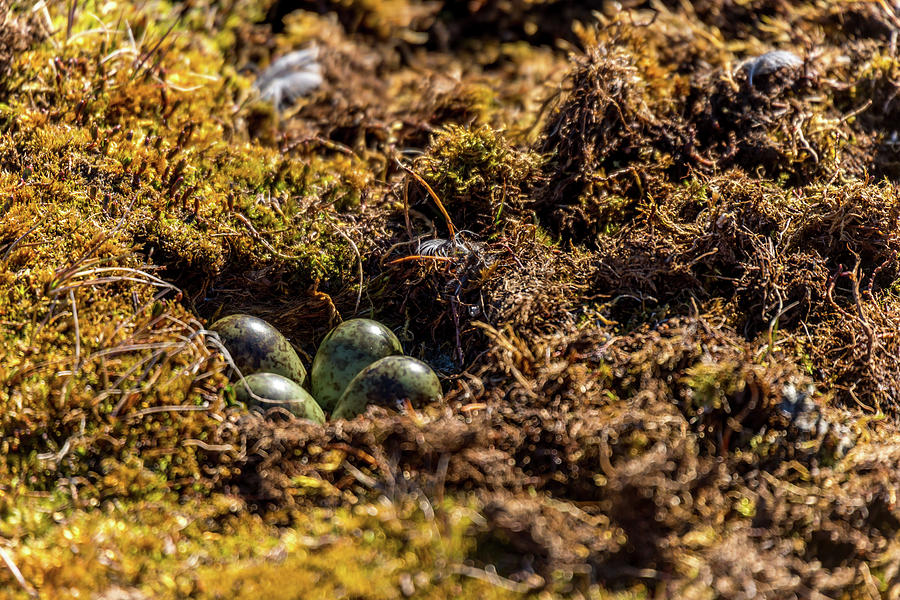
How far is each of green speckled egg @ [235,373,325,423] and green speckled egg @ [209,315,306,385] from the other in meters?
0.10

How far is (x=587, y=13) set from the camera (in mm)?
5223

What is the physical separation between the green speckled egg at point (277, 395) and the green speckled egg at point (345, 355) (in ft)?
0.52

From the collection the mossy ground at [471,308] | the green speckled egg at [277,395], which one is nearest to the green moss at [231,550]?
the mossy ground at [471,308]

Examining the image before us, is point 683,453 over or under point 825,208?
under

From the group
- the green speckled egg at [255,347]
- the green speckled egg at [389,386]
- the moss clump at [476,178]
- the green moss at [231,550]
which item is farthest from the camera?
the moss clump at [476,178]

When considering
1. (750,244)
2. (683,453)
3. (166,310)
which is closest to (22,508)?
(166,310)

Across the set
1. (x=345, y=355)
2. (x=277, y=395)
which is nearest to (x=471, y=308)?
(x=345, y=355)

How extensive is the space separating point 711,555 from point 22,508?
206cm

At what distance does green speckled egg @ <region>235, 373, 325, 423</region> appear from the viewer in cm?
265

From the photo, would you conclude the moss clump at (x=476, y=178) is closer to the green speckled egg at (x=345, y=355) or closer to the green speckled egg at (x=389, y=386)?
the green speckled egg at (x=345, y=355)

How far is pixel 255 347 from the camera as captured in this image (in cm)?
283

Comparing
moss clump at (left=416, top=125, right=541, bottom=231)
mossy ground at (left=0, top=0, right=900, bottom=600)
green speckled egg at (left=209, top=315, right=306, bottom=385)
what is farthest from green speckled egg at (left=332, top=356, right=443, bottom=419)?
moss clump at (left=416, top=125, right=541, bottom=231)

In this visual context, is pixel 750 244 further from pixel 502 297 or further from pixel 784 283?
pixel 502 297

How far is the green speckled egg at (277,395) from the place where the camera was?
265cm
